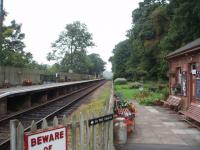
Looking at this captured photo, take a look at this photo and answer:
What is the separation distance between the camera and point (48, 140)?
4754mm

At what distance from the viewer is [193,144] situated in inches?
388

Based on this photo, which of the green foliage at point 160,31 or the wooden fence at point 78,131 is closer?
the wooden fence at point 78,131

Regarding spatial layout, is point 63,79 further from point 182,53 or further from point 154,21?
point 182,53

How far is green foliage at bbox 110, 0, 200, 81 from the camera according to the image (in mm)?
32844

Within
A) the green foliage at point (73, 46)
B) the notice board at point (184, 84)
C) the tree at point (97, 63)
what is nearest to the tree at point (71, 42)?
the green foliage at point (73, 46)

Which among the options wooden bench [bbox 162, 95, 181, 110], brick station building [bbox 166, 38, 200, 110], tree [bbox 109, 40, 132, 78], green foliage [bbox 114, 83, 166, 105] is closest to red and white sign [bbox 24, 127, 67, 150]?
brick station building [bbox 166, 38, 200, 110]

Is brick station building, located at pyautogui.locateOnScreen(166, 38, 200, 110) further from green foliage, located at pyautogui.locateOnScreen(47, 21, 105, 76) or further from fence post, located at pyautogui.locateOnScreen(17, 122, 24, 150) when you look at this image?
green foliage, located at pyautogui.locateOnScreen(47, 21, 105, 76)

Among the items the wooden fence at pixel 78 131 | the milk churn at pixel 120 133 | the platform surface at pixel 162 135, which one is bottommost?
the platform surface at pixel 162 135

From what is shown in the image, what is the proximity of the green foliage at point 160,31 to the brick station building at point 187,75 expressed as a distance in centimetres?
1271

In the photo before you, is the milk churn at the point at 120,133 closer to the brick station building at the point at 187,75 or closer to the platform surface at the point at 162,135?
the platform surface at the point at 162,135

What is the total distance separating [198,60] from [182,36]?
22115mm

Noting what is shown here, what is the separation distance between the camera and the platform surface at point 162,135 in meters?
9.44

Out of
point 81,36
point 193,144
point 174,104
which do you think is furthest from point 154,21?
point 81,36

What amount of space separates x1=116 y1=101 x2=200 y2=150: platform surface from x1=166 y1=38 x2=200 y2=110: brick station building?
1.39m
